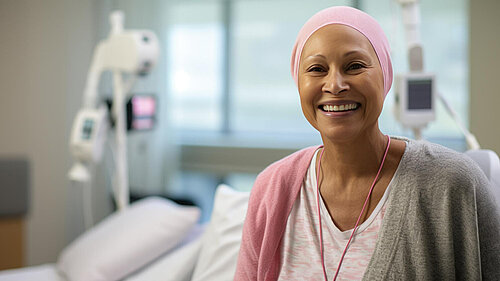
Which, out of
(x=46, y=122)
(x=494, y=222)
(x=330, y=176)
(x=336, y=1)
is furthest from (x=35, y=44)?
(x=494, y=222)

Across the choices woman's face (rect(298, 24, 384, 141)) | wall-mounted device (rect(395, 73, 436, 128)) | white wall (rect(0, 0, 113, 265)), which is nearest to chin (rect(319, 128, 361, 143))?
woman's face (rect(298, 24, 384, 141))

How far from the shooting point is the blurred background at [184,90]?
318 cm

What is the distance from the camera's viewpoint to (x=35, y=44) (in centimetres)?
336

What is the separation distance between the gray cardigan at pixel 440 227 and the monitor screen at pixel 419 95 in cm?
102

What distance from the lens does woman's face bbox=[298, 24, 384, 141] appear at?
95cm

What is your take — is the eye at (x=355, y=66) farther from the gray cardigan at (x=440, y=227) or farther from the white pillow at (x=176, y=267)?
the white pillow at (x=176, y=267)

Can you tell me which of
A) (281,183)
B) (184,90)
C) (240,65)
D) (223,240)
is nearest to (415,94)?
(223,240)

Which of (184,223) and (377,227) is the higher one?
(377,227)

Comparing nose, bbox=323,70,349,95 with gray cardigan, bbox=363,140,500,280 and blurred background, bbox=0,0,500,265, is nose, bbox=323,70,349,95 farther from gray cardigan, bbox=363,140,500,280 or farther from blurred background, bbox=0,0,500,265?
blurred background, bbox=0,0,500,265

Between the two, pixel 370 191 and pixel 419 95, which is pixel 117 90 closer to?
pixel 419 95

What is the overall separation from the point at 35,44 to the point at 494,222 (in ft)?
10.1

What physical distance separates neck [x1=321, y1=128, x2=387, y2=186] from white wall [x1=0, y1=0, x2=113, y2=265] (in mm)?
2697

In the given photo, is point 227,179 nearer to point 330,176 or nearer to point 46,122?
point 46,122

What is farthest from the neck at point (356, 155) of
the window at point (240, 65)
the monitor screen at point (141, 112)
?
the window at point (240, 65)
